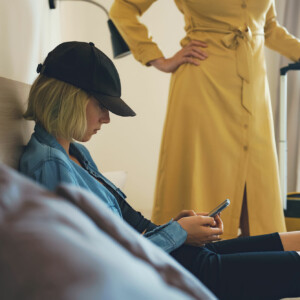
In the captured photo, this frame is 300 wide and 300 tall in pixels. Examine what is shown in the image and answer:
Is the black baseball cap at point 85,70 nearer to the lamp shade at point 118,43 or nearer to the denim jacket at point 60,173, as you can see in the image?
the denim jacket at point 60,173

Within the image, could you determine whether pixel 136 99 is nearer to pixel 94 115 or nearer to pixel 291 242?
pixel 94 115

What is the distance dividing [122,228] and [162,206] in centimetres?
130

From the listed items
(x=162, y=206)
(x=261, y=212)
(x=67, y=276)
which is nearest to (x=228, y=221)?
(x=261, y=212)

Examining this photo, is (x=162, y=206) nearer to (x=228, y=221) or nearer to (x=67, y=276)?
(x=228, y=221)

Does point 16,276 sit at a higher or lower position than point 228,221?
higher

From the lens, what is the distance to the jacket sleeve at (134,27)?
1.68 metres

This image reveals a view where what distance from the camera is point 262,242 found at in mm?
1062

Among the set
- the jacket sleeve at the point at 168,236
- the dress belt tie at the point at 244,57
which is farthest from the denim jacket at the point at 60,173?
the dress belt tie at the point at 244,57

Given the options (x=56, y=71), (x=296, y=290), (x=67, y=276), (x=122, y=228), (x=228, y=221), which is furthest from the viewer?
(x=228, y=221)

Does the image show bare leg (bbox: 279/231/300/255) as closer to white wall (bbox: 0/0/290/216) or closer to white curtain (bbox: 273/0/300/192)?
white curtain (bbox: 273/0/300/192)

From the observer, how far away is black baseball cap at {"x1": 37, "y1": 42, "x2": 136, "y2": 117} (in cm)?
98

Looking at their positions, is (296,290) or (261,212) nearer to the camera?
(296,290)

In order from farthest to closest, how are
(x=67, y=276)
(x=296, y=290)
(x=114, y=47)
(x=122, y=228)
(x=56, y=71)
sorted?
(x=114, y=47)
(x=56, y=71)
(x=296, y=290)
(x=122, y=228)
(x=67, y=276)

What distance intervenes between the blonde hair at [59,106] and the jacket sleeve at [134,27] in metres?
0.74
